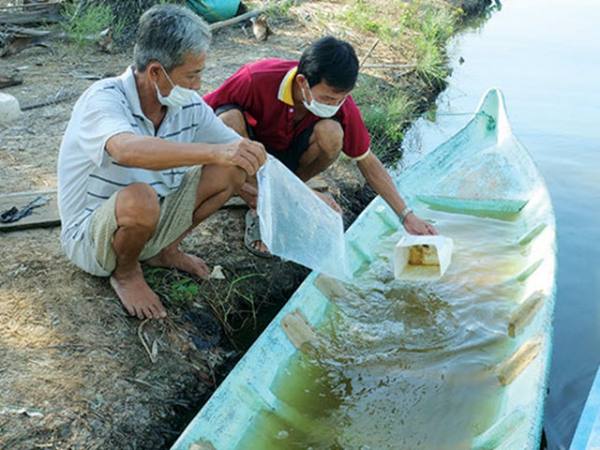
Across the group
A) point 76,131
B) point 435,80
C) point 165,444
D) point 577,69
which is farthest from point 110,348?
point 577,69

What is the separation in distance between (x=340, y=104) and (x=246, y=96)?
0.48m

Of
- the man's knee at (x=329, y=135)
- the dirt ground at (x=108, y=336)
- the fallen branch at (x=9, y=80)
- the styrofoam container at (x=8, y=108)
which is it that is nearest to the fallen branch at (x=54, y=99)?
the styrofoam container at (x=8, y=108)

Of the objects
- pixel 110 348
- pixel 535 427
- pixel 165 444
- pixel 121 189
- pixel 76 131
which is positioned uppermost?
pixel 76 131

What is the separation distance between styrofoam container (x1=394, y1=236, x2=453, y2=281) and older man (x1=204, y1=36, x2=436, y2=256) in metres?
0.10

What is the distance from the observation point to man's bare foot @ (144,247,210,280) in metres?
2.79

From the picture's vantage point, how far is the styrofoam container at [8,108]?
14.2 ft

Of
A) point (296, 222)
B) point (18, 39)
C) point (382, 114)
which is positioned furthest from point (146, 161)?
point (18, 39)

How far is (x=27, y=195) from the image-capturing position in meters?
3.21

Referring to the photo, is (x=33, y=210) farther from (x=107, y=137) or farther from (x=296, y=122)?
(x=296, y=122)

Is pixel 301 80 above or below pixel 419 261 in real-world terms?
above

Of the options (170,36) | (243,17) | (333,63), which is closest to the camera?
(170,36)

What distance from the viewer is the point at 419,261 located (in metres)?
3.00

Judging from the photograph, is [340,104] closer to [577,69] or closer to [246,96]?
[246,96]

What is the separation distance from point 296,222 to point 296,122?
851mm
